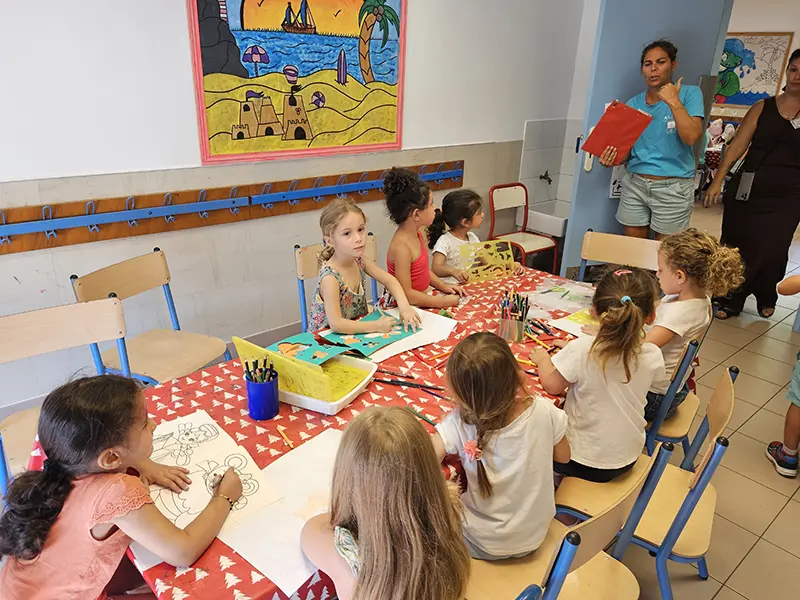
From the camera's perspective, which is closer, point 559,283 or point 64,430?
point 64,430

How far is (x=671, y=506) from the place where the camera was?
62.6 inches

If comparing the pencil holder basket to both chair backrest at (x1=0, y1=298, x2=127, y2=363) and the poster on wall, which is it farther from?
the poster on wall

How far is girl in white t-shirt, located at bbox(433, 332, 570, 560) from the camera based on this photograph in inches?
47.6

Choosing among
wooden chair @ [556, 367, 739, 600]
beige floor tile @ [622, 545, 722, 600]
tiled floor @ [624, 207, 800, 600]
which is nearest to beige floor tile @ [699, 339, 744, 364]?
tiled floor @ [624, 207, 800, 600]

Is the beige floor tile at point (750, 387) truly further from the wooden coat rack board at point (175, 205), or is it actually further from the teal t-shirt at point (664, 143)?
the wooden coat rack board at point (175, 205)

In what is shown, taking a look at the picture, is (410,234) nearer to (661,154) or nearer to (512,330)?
(512,330)

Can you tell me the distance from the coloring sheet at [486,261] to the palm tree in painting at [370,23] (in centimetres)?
135

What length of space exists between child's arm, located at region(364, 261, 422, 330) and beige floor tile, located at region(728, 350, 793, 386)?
2357mm

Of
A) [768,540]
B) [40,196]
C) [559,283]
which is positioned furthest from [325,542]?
[40,196]

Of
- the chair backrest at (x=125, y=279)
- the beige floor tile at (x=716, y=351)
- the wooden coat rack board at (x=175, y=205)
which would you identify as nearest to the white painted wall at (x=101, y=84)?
the wooden coat rack board at (x=175, y=205)

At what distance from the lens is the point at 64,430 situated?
102 cm

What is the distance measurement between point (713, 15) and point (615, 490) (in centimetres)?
323

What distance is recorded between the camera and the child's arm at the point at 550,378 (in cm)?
156

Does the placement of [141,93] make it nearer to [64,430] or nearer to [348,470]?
[64,430]
